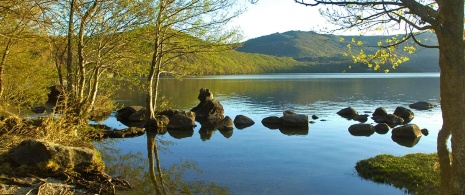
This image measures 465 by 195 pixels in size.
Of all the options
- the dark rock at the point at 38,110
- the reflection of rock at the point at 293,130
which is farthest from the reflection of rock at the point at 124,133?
the dark rock at the point at 38,110

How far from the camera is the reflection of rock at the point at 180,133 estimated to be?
33875 millimetres

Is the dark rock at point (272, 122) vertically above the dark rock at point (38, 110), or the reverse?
the dark rock at point (38, 110)

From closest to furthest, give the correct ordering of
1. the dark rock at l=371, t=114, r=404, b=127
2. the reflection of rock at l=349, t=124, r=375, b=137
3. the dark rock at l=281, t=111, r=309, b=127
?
the reflection of rock at l=349, t=124, r=375, b=137 < the dark rock at l=281, t=111, r=309, b=127 < the dark rock at l=371, t=114, r=404, b=127

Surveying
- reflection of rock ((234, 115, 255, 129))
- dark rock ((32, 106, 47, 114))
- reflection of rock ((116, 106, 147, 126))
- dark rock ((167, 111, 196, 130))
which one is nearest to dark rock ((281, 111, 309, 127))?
reflection of rock ((234, 115, 255, 129))

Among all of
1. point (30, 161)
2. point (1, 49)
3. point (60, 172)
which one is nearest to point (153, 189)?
point (60, 172)

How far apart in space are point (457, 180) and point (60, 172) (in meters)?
13.5

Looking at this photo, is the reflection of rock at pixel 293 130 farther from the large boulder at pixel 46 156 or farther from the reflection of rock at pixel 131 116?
the large boulder at pixel 46 156

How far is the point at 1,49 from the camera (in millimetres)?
25438

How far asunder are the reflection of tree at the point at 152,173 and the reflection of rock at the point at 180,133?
709 centimetres

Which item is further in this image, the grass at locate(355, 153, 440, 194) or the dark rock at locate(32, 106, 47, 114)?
the dark rock at locate(32, 106, 47, 114)

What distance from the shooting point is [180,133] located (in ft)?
117

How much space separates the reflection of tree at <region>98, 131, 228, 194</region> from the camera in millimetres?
16641

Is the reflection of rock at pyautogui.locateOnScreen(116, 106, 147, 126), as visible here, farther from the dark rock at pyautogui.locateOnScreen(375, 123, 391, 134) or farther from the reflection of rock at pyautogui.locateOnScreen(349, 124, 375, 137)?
the dark rock at pyautogui.locateOnScreen(375, 123, 391, 134)

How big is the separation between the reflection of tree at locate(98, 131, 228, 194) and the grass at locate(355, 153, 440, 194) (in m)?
7.63
